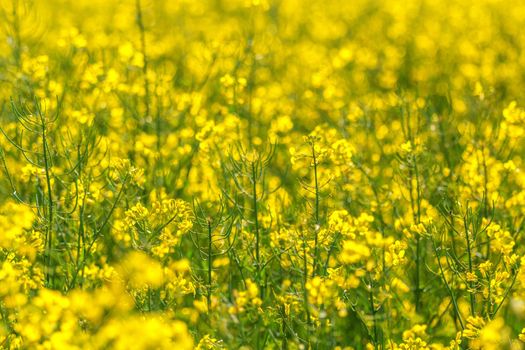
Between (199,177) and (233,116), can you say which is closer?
(233,116)

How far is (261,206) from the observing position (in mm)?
4359

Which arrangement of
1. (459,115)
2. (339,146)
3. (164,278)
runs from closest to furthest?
(164,278) → (339,146) → (459,115)

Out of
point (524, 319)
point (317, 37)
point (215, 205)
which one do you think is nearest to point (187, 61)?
point (317, 37)

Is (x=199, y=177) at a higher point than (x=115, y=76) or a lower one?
lower

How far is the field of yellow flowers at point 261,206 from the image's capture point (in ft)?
11.3

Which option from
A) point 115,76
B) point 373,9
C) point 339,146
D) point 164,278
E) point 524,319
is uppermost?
point 373,9

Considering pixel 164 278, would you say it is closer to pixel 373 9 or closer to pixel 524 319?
pixel 524 319

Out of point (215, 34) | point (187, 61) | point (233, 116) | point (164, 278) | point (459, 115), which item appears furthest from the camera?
point (215, 34)

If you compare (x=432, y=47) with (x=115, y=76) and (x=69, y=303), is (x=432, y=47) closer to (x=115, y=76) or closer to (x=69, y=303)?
(x=115, y=76)

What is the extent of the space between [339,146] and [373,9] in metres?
7.05

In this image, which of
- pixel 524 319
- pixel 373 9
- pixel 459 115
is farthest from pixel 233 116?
pixel 373 9

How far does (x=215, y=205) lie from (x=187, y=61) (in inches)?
154

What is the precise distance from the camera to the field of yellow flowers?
11.3 feet

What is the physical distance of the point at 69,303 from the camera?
2883 mm
